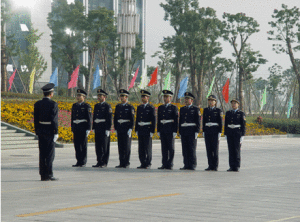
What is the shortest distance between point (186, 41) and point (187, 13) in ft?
7.45

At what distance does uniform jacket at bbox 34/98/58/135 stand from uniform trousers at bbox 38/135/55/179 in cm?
12

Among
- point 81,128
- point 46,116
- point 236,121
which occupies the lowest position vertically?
point 81,128

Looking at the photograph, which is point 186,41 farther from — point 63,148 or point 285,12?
point 63,148

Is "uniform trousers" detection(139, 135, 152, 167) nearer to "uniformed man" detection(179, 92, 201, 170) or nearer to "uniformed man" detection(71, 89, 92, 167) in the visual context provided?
"uniformed man" detection(179, 92, 201, 170)

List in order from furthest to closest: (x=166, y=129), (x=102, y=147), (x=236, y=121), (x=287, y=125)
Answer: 1. (x=287, y=125)
2. (x=102, y=147)
3. (x=166, y=129)
4. (x=236, y=121)

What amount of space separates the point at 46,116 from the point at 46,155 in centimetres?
74

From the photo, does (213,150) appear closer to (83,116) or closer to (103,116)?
(103,116)

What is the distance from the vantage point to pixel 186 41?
42.2 metres

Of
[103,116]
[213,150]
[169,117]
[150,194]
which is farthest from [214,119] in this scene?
[150,194]

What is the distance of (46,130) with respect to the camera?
31.4 feet

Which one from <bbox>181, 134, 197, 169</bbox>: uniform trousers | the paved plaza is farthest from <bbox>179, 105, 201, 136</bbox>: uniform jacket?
the paved plaza

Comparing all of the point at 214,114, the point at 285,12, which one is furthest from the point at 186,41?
the point at 214,114

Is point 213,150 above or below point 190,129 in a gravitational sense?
below

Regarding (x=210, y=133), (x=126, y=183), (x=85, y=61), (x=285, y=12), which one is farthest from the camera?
(x=85, y=61)
